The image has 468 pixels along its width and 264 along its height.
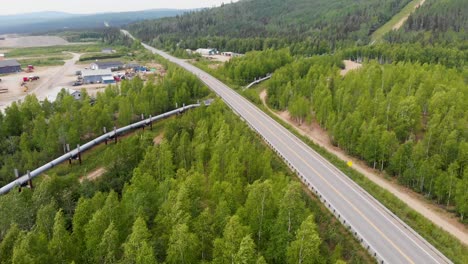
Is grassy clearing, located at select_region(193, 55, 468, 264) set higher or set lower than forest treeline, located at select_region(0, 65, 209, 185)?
lower

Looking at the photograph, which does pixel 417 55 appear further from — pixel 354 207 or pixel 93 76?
pixel 93 76

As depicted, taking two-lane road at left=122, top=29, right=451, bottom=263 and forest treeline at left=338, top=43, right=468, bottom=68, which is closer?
two-lane road at left=122, top=29, right=451, bottom=263

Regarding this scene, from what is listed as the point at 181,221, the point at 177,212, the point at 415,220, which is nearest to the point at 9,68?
the point at 177,212

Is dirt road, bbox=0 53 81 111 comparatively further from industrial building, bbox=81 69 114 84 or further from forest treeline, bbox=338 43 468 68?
forest treeline, bbox=338 43 468 68

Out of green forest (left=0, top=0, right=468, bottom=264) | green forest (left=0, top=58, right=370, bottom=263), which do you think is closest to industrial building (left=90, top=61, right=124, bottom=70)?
green forest (left=0, top=0, right=468, bottom=264)

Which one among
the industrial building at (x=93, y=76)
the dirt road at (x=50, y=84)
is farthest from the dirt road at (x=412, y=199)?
the industrial building at (x=93, y=76)
